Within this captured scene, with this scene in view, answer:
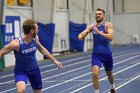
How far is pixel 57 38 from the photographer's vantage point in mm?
25484

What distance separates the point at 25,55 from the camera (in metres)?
6.98

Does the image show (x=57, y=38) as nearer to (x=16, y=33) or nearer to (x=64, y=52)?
(x=64, y=52)

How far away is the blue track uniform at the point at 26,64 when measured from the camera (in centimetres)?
696

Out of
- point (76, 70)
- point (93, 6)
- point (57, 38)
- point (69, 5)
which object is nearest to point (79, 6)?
point (69, 5)

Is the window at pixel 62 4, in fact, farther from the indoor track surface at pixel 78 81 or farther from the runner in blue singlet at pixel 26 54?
the runner in blue singlet at pixel 26 54

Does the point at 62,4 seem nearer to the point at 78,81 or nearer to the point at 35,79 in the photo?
the point at 78,81

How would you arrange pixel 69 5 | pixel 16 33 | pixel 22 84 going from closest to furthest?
pixel 22 84, pixel 16 33, pixel 69 5

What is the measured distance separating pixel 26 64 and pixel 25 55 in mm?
161

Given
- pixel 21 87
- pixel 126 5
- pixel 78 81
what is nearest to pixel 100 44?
pixel 21 87

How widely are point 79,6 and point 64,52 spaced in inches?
144

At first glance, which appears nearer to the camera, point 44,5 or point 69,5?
point 44,5

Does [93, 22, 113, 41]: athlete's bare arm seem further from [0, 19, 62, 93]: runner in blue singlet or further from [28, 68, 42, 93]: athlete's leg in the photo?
[28, 68, 42, 93]: athlete's leg

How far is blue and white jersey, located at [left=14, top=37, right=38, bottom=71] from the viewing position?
695 cm

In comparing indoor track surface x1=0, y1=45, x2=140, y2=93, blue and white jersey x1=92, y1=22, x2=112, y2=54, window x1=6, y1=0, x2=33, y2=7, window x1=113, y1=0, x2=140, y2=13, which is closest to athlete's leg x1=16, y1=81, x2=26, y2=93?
blue and white jersey x1=92, y1=22, x2=112, y2=54
